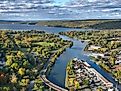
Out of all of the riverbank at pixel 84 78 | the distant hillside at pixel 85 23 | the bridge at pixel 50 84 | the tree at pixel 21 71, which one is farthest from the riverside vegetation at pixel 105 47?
the tree at pixel 21 71

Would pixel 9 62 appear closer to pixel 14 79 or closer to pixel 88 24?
pixel 14 79

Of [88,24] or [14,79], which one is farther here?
[88,24]

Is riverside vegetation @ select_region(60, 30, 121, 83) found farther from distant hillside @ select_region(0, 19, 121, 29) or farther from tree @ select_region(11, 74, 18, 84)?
tree @ select_region(11, 74, 18, 84)

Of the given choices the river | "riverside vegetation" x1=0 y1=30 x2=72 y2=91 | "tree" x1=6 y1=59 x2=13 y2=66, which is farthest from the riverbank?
"tree" x1=6 y1=59 x2=13 y2=66

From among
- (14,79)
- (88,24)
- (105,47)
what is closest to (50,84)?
(14,79)

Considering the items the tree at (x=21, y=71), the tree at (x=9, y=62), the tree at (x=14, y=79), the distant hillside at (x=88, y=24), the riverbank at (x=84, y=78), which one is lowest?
the distant hillside at (x=88, y=24)

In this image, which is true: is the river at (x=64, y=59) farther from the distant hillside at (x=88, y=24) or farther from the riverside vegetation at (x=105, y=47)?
the distant hillside at (x=88, y=24)

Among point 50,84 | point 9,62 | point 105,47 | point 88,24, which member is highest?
point 9,62
